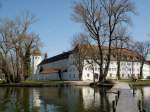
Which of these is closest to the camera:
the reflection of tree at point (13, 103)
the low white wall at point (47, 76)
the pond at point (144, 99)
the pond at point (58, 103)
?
the pond at point (144, 99)

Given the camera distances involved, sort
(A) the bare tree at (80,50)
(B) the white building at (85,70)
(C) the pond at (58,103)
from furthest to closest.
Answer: (B) the white building at (85,70) → (A) the bare tree at (80,50) → (C) the pond at (58,103)

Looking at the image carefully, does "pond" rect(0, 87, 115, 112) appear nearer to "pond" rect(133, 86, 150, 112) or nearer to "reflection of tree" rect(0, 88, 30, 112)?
"reflection of tree" rect(0, 88, 30, 112)

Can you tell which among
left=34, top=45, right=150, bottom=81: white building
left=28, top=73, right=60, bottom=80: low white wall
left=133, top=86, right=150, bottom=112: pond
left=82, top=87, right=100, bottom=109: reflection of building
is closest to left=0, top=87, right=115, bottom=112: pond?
left=82, top=87, right=100, bottom=109: reflection of building

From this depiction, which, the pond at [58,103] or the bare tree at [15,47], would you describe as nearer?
the pond at [58,103]

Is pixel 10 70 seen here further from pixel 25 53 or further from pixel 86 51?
pixel 86 51

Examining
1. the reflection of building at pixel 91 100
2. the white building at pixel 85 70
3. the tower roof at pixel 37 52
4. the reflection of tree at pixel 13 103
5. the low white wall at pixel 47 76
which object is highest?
→ the tower roof at pixel 37 52

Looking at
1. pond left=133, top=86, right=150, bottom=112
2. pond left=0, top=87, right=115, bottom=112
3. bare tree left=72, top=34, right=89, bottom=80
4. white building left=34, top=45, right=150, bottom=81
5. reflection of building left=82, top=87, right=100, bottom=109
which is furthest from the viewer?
white building left=34, top=45, right=150, bottom=81

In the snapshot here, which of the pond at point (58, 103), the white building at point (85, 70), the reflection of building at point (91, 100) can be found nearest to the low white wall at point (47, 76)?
the white building at point (85, 70)

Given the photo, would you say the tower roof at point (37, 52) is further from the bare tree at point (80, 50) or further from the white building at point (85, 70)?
the white building at point (85, 70)

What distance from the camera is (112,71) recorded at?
10144cm

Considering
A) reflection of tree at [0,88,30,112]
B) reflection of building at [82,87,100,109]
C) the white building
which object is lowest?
reflection of tree at [0,88,30,112]

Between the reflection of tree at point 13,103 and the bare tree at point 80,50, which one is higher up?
the bare tree at point 80,50

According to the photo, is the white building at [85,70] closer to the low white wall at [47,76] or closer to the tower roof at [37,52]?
the low white wall at [47,76]

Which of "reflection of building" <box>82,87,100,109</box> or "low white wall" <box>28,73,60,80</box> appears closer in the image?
"reflection of building" <box>82,87,100,109</box>
